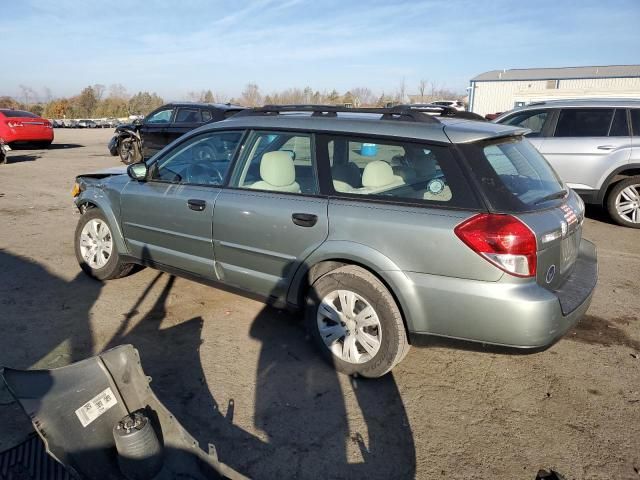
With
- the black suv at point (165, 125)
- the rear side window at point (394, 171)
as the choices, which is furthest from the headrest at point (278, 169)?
the black suv at point (165, 125)

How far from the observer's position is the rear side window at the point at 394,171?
2.85m

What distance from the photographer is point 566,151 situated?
23.7 feet

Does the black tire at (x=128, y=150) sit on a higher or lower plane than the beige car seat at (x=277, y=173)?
lower

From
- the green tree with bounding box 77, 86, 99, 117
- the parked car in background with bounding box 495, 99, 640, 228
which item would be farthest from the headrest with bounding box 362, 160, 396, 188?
the green tree with bounding box 77, 86, 99, 117

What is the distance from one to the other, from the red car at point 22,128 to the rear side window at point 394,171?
18.1m

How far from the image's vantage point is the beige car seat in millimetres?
3510

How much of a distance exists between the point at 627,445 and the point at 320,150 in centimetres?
251

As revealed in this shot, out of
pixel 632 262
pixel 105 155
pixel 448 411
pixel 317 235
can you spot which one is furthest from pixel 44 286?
pixel 105 155

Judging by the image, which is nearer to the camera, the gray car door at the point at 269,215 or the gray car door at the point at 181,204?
the gray car door at the point at 269,215

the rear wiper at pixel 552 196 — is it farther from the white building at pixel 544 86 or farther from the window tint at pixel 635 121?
the white building at pixel 544 86

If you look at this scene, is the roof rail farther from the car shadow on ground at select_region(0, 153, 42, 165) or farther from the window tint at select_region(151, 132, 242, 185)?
the car shadow on ground at select_region(0, 153, 42, 165)

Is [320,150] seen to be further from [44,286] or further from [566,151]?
[566,151]

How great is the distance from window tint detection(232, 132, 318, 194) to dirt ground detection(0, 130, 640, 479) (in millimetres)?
1187

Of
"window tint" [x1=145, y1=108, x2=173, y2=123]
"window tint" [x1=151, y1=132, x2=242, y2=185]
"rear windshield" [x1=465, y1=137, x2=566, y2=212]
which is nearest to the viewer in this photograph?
"rear windshield" [x1=465, y1=137, x2=566, y2=212]
